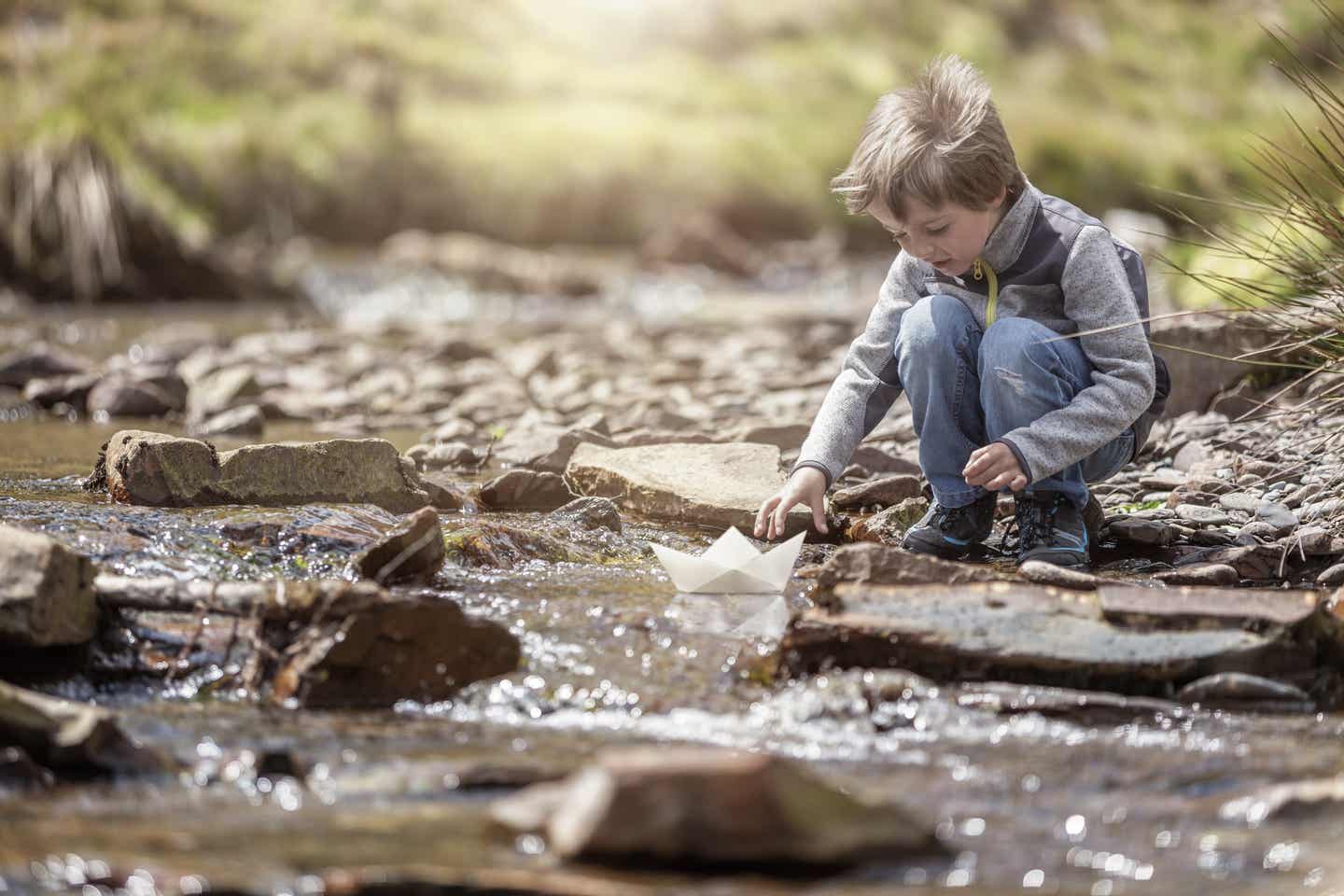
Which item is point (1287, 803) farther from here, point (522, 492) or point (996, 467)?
point (522, 492)

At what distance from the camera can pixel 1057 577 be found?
2.62 meters

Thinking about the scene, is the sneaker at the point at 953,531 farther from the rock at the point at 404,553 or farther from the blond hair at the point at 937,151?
the rock at the point at 404,553

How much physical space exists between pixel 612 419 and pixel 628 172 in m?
9.52

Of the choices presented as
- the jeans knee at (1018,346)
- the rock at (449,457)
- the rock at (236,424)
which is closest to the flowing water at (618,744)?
the jeans knee at (1018,346)

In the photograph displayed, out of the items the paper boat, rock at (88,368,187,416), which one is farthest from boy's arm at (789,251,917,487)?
rock at (88,368,187,416)

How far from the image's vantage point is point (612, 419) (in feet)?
16.3

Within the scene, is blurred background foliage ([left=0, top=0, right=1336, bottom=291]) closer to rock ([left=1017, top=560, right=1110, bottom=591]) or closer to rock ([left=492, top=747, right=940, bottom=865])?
rock ([left=1017, top=560, right=1110, bottom=591])

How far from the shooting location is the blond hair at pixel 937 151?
277cm

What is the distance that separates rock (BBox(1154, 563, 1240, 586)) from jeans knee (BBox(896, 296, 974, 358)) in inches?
25.4

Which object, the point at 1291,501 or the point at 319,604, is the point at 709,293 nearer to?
the point at 1291,501

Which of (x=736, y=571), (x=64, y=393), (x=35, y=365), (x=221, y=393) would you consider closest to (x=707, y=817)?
(x=736, y=571)

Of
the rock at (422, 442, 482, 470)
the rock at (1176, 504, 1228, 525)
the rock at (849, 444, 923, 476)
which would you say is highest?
the rock at (1176, 504, 1228, 525)

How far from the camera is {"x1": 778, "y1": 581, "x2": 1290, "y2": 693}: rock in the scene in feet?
7.20

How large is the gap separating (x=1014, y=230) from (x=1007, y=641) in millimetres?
1018
